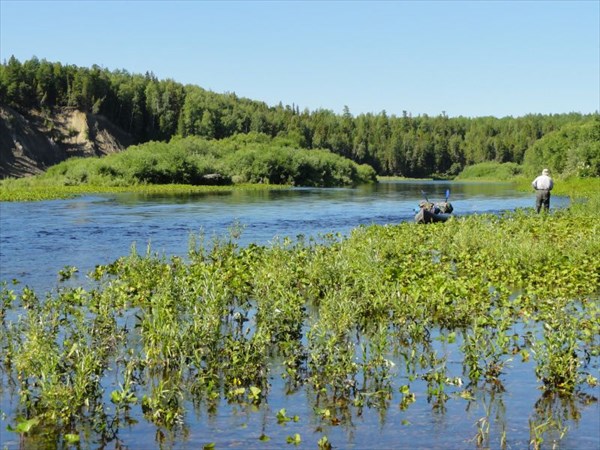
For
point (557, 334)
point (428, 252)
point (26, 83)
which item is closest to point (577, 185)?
point (428, 252)

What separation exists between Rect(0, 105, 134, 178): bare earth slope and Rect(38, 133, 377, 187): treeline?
69.9 ft

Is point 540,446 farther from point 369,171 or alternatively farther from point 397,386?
point 369,171

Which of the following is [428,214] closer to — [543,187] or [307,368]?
[543,187]

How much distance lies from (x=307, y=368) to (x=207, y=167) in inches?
3404

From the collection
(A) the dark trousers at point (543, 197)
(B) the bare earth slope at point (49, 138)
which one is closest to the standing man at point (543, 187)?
(A) the dark trousers at point (543, 197)

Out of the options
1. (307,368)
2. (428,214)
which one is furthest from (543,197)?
(307,368)

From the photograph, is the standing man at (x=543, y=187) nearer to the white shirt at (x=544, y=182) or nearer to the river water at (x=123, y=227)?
the white shirt at (x=544, y=182)

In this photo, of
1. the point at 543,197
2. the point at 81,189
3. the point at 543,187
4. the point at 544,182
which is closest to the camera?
the point at 544,182

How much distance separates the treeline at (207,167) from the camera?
8600 centimetres

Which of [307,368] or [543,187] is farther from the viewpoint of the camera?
[543,187]

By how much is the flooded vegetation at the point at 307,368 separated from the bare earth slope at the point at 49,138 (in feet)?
348

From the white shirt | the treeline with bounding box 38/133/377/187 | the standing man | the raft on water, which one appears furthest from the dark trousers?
the treeline with bounding box 38/133/377/187

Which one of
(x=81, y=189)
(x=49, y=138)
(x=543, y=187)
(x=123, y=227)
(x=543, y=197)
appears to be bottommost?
(x=123, y=227)

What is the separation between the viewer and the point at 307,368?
1040cm
